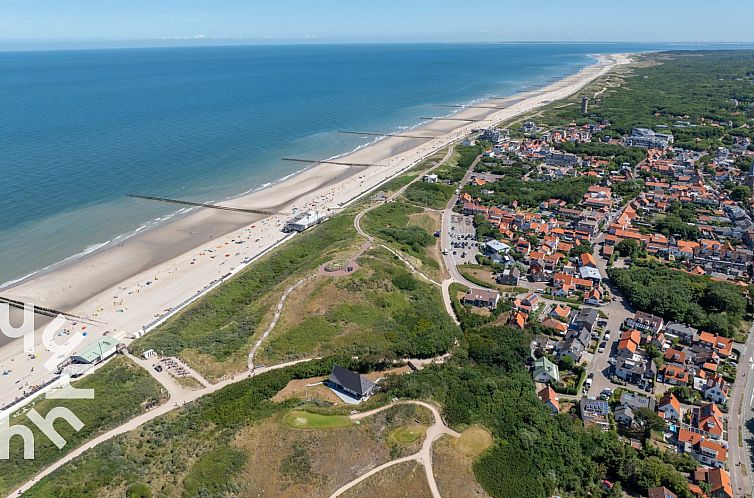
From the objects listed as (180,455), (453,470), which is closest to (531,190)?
(453,470)

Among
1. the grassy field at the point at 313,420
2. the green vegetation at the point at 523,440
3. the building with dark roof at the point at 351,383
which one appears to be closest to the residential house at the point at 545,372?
the green vegetation at the point at 523,440

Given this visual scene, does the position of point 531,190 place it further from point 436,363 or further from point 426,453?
point 426,453

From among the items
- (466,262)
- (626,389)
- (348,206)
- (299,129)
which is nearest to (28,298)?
(348,206)

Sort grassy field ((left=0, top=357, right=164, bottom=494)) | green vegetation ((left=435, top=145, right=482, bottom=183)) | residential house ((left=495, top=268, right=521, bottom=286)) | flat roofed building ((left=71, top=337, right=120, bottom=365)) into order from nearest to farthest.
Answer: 1. grassy field ((left=0, top=357, right=164, bottom=494))
2. flat roofed building ((left=71, top=337, right=120, bottom=365))
3. residential house ((left=495, top=268, right=521, bottom=286))
4. green vegetation ((left=435, top=145, right=482, bottom=183))

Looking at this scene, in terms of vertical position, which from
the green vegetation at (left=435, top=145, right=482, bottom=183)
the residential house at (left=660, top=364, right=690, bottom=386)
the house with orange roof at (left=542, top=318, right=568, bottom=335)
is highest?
the green vegetation at (left=435, top=145, right=482, bottom=183)

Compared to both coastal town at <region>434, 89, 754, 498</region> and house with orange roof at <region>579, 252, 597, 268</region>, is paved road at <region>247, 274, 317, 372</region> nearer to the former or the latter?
coastal town at <region>434, 89, 754, 498</region>

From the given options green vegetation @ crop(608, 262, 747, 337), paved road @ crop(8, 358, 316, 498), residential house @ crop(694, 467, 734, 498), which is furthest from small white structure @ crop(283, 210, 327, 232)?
residential house @ crop(694, 467, 734, 498)
